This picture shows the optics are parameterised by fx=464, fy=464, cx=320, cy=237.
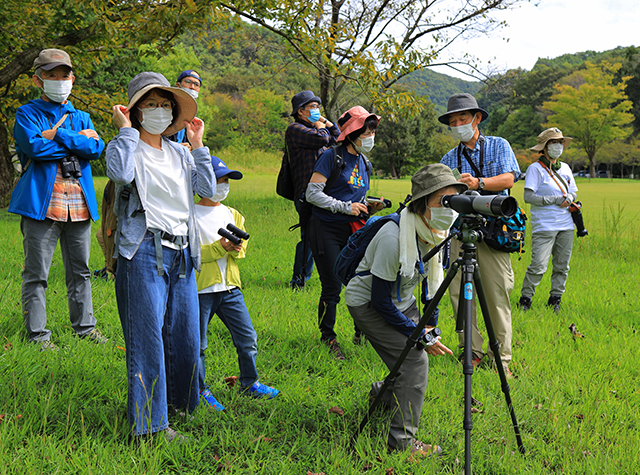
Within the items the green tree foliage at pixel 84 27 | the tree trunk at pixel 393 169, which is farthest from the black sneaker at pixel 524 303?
the tree trunk at pixel 393 169

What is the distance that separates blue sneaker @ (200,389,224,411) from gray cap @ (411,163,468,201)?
6.15 feet

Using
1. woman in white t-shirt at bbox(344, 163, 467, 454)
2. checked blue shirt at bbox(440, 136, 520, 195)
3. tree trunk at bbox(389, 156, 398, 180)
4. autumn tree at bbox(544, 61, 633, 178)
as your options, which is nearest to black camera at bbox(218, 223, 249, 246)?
woman in white t-shirt at bbox(344, 163, 467, 454)

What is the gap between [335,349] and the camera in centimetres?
423

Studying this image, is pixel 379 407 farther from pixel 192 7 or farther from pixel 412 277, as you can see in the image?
pixel 192 7

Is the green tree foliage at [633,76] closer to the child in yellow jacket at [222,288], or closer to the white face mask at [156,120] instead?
the child in yellow jacket at [222,288]

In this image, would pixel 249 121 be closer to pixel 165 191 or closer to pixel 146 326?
pixel 165 191

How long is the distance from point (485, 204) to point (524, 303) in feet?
14.0

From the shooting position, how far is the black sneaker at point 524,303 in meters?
5.94

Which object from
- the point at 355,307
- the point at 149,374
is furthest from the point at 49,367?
the point at 355,307

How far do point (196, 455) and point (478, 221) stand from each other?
204cm

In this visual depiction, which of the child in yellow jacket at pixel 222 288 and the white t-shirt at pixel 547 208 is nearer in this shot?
the child in yellow jacket at pixel 222 288

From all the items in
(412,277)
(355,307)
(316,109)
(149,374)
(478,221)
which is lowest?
(149,374)

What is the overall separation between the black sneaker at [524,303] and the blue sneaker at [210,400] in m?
4.27

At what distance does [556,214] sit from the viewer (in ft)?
19.5
